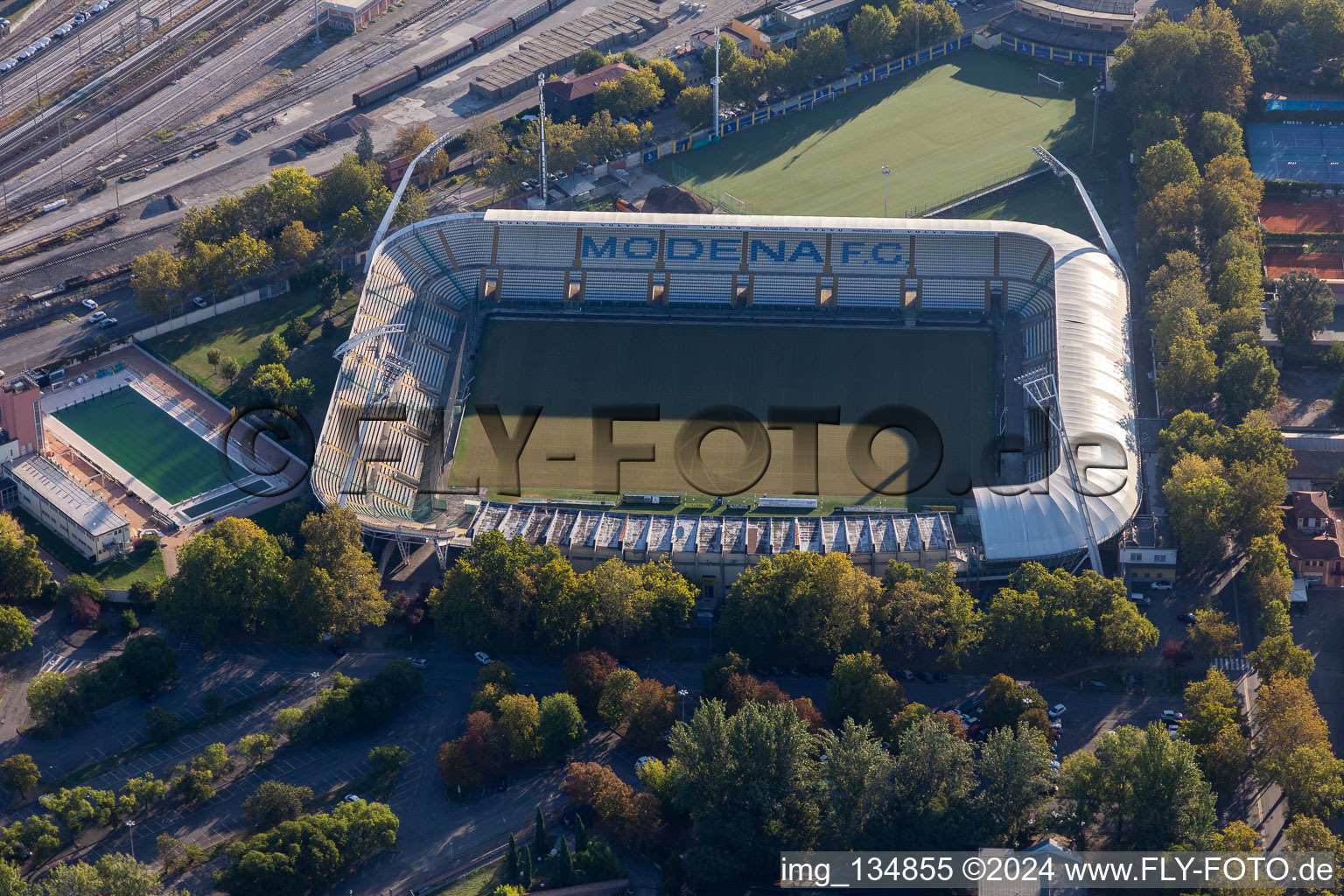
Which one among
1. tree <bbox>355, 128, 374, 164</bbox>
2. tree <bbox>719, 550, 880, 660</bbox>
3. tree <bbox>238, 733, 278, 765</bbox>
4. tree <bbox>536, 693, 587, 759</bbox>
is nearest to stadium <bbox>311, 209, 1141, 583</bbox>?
tree <bbox>719, 550, 880, 660</bbox>

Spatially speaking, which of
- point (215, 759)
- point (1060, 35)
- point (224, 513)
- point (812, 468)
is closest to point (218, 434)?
point (224, 513)

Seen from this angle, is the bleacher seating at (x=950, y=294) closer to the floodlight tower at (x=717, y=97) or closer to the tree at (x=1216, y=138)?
the tree at (x=1216, y=138)

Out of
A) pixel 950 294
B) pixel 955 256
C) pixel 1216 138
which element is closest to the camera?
pixel 950 294

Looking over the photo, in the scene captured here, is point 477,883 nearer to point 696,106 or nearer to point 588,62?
point 696,106

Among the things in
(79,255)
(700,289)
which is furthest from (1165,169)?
(79,255)

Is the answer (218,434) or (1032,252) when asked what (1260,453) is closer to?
(1032,252)

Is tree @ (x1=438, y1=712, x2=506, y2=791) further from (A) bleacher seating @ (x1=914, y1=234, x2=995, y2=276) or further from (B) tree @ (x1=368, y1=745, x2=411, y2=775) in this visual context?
(A) bleacher seating @ (x1=914, y1=234, x2=995, y2=276)

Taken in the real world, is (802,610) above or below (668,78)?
below

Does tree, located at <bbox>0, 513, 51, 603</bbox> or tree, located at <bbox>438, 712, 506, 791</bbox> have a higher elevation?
tree, located at <bbox>0, 513, 51, 603</bbox>
